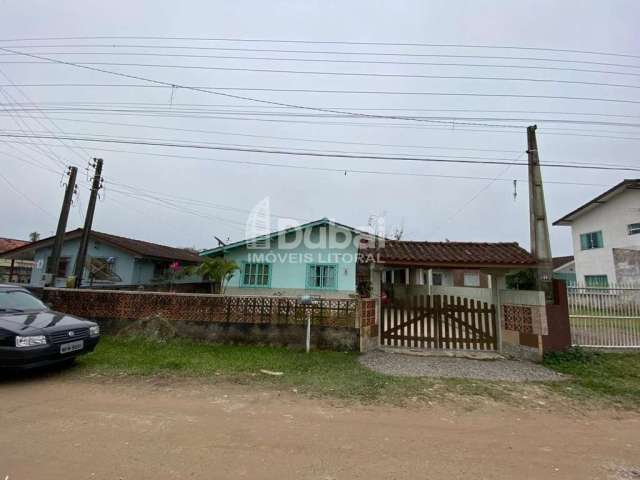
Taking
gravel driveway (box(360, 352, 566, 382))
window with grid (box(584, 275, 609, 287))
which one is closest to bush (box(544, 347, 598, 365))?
gravel driveway (box(360, 352, 566, 382))

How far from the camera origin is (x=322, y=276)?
1402 centimetres

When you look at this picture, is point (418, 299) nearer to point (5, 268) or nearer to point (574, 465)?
point (574, 465)

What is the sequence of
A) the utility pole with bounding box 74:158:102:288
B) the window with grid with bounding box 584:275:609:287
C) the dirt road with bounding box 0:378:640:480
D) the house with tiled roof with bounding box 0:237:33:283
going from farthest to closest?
the house with tiled roof with bounding box 0:237:33:283
the window with grid with bounding box 584:275:609:287
the utility pole with bounding box 74:158:102:288
the dirt road with bounding box 0:378:640:480

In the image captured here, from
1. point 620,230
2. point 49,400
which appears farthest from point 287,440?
point 620,230

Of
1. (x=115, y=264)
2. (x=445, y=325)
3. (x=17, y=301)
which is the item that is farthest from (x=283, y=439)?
(x=115, y=264)

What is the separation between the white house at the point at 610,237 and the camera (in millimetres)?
18500

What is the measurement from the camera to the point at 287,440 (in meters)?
3.45

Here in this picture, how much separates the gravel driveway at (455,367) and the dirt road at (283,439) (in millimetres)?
1673

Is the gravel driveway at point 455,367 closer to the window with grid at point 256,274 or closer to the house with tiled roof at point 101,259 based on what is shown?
the window with grid at point 256,274

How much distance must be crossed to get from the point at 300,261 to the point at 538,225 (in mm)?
8835

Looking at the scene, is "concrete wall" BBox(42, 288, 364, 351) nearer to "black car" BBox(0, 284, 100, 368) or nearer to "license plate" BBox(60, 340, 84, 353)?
"black car" BBox(0, 284, 100, 368)

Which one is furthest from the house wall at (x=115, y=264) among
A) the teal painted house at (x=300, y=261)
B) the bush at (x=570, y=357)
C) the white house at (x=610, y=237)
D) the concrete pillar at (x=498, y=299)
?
Answer: the white house at (x=610, y=237)

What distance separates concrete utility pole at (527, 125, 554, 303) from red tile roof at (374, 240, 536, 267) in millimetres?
270

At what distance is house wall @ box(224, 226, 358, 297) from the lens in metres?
13.8
